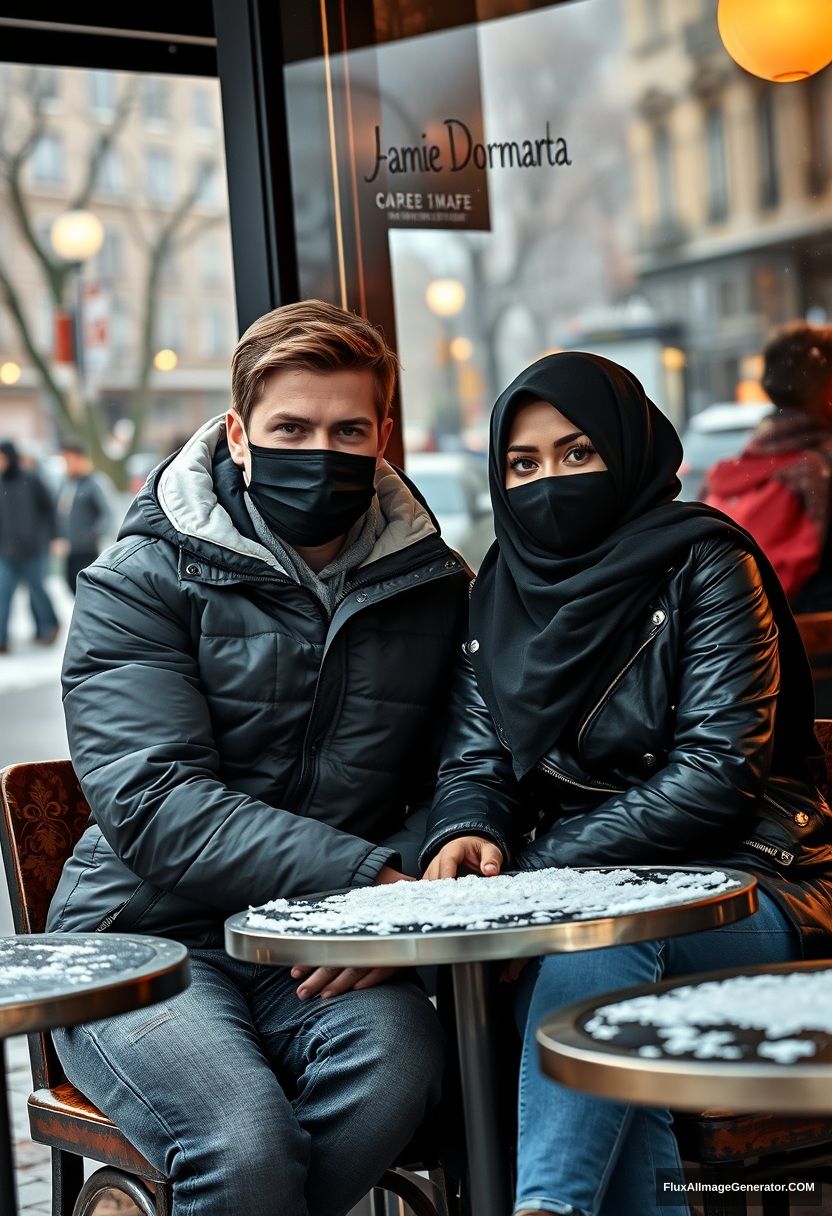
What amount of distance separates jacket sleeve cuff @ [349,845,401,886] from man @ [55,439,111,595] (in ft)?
27.1

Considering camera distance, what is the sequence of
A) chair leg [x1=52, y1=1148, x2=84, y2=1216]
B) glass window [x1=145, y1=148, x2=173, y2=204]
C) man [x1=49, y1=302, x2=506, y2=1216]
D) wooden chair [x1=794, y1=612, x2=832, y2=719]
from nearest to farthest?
man [x1=49, y1=302, x2=506, y2=1216] → chair leg [x1=52, y1=1148, x2=84, y2=1216] → wooden chair [x1=794, y1=612, x2=832, y2=719] → glass window [x1=145, y1=148, x2=173, y2=204]

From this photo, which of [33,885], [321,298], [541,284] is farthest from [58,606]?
[33,885]

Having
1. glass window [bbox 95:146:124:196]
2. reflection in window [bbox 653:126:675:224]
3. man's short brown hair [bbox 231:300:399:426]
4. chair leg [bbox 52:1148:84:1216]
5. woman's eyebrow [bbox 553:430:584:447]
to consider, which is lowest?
chair leg [bbox 52:1148:84:1216]

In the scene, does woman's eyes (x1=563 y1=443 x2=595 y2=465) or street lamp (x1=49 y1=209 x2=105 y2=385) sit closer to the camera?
woman's eyes (x1=563 y1=443 x2=595 y2=465)

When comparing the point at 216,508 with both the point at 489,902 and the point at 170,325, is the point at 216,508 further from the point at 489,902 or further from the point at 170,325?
the point at 170,325

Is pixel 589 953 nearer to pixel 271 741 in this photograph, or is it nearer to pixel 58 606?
pixel 271 741

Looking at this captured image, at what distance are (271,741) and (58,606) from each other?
30.2ft

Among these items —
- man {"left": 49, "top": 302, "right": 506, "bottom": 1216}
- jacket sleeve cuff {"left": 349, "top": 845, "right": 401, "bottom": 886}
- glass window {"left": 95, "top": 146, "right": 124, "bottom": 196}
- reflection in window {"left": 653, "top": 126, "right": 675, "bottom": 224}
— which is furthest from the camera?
glass window {"left": 95, "top": 146, "right": 124, "bottom": 196}

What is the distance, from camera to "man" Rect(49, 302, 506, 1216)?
7.66 ft

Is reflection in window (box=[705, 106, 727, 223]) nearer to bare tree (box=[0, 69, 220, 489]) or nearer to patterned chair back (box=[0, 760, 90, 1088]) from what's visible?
bare tree (box=[0, 69, 220, 489])

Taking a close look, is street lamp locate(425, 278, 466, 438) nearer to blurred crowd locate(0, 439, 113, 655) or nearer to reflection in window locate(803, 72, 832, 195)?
reflection in window locate(803, 72, 832, 195)

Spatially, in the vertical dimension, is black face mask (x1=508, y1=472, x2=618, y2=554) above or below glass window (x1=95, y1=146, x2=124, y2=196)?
below

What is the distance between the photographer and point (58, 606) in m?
11.6

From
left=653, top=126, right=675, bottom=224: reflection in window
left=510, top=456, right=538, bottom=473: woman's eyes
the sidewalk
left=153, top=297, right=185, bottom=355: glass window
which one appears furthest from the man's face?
left=153, top=297, right=185, bottom=355: glass window
